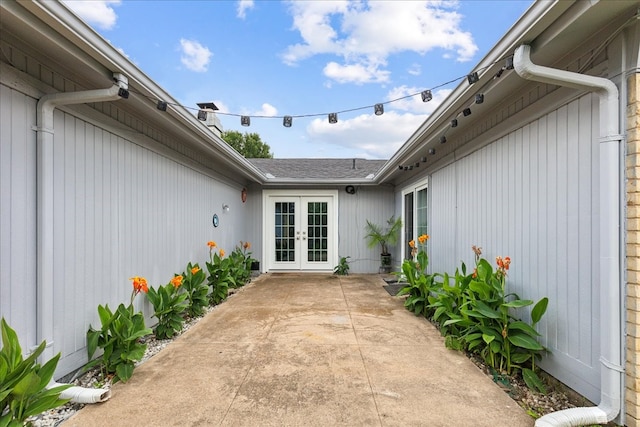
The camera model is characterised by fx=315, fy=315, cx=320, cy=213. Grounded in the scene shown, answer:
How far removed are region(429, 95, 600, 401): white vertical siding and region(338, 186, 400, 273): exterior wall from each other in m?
4.48

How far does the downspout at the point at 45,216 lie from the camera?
6.82 ft

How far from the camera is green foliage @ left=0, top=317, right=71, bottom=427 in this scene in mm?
1540

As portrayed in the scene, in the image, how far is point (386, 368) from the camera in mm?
2557

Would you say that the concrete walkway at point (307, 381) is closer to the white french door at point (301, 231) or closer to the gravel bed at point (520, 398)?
the gravel bed at point (520, 398)

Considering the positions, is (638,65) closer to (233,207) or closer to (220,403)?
(220,403)

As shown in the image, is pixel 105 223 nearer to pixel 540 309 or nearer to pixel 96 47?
pixel 96 47

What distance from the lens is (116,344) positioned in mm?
2475

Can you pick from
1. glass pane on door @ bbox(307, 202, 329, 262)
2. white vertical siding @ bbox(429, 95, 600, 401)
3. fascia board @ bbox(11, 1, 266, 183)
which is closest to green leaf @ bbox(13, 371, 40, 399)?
fascia board @ bbox(11, 1, 266, 183)

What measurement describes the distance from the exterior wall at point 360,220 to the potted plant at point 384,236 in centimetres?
17

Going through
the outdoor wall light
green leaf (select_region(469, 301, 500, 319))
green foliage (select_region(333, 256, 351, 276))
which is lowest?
green foliage (select_region(333, 256, 351, 276))

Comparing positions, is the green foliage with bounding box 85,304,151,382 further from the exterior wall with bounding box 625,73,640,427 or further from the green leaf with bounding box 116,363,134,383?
the exterior wall with bounding box 625,73,640,427

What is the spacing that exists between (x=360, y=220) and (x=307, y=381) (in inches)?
228

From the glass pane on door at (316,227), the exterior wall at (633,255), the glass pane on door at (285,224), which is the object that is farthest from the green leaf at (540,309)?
the glass pane on door at (285,224)

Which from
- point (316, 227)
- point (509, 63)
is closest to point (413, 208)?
point (316, 227)
